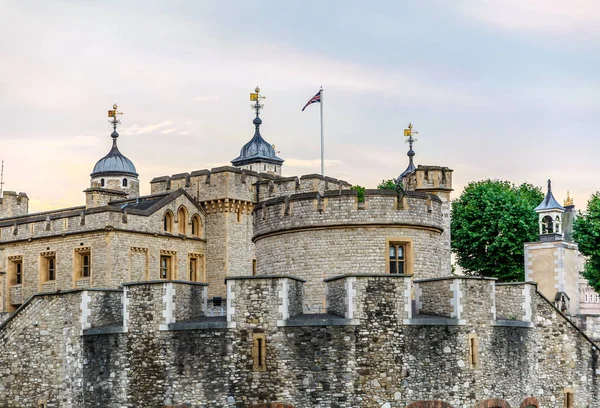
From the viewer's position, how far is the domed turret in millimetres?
81400

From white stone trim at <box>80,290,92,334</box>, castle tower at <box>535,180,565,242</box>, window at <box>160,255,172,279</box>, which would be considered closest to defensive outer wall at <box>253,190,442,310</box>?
white stone trim at <box>80,290,92,334</box>

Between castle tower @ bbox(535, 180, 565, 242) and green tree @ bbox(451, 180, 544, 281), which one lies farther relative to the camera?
green tree @ bbox(451, 180, 544, 281)

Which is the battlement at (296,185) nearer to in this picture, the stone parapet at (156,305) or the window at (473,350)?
the stone parapet at (156,305)

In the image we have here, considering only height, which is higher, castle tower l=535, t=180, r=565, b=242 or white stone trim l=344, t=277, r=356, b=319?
castle tower l=535, t=180, r=565, b=242

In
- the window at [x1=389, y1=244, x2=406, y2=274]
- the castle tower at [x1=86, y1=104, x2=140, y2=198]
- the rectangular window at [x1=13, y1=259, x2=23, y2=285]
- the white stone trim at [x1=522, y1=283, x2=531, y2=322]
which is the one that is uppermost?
the castle tower at [x1=86, y1=104, x2=140, y2=198]

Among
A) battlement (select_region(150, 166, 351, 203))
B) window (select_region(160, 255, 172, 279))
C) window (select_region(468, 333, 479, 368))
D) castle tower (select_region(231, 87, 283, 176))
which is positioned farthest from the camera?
castle tower (select_region(231, 87, 283, 176))

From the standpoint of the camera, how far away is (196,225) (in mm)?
64188

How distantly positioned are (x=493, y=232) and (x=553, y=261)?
4.83m

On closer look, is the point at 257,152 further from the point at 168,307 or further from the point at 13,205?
the point at 168,307

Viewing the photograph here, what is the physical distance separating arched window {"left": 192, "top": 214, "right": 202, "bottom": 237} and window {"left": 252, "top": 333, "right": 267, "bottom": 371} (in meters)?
29.6

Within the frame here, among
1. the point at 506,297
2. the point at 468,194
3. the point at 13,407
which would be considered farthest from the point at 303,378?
the point at 468,194

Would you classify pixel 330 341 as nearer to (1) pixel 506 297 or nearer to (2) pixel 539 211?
(1) pixel 506 297

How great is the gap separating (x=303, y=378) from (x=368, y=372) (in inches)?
75.5

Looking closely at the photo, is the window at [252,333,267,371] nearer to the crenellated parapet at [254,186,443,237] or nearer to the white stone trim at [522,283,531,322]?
the crenellated parapet at [254,186,443,237]
